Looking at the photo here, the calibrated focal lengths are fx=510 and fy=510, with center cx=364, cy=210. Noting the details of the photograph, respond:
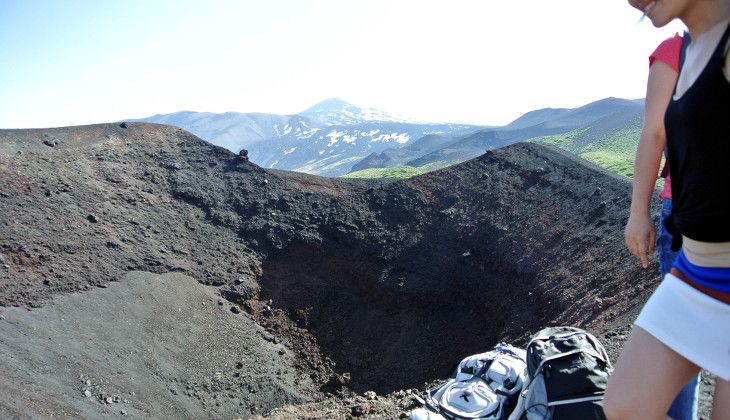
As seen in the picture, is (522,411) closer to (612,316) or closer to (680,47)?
(680,47)

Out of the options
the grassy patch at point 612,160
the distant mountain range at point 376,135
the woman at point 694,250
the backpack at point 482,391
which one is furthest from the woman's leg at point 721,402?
the distant mountain range at point 376,135

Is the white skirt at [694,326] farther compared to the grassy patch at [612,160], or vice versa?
the grassy patch at [612,160]

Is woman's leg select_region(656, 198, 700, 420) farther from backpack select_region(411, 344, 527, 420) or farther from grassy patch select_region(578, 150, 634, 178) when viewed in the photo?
grassy patch select_region(578, 150, 634, 178)

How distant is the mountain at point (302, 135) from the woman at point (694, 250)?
2230 inches

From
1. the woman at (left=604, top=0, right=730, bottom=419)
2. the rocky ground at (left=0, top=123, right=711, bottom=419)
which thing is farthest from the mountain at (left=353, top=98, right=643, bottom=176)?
the woman at (left=604, top=0, right=730, bottom=419)

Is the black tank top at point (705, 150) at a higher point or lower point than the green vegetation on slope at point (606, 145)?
higher

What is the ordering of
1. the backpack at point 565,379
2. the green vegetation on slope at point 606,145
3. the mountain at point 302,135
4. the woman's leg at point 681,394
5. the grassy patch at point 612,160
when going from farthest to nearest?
the mountain at point 302,135 < the green vegetation on slope at point 606,145 < the grassy patch at point 612,160 < the backpack at point 565,379 < the woman's leg at point 681,394

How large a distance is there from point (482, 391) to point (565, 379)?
3.87ft

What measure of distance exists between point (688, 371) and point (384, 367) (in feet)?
30.4

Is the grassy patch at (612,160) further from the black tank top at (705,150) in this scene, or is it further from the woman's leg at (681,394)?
the black tank top at (705,150)

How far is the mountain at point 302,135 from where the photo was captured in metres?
69.8

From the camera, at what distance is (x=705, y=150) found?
1.60 meters

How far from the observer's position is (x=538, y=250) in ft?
36.1

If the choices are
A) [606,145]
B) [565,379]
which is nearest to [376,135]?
[606,145]
